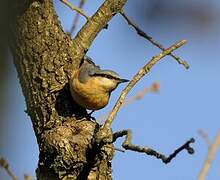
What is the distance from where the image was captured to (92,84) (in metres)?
2.71

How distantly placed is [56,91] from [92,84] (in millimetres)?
507

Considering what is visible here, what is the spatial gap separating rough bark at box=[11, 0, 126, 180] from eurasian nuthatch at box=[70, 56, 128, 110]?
49 millimetres

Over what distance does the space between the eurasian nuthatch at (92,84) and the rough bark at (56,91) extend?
5cm

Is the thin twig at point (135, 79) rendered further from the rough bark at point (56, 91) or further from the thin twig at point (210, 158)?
the thin twig at point (210, 158)

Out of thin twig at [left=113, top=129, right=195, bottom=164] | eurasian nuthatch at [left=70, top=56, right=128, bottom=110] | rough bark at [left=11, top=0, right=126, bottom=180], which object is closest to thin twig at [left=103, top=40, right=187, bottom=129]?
thin twig at [left=113, top=129, right=195, bottom=164]

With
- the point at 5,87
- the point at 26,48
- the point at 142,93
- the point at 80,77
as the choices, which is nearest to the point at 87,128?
the point at 80,77

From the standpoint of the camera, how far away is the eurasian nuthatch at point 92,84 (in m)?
2.39

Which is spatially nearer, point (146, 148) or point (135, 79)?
point (146, 148)

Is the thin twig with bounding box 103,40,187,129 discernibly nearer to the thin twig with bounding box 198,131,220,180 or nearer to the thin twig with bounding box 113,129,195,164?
the thin twig with bounding box 113,129,195,164

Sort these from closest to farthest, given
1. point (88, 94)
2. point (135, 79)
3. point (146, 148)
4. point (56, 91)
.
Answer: point (146, 148) < point (135, 79) < point (56, 91) < point (88, 94)

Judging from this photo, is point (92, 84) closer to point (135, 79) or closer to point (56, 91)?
point (56, 91)

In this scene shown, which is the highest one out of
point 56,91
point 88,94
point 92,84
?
point 92,84

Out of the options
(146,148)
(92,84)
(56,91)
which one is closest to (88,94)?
(92,84)

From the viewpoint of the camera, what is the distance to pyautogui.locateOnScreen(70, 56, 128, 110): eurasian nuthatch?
7.85 feet
